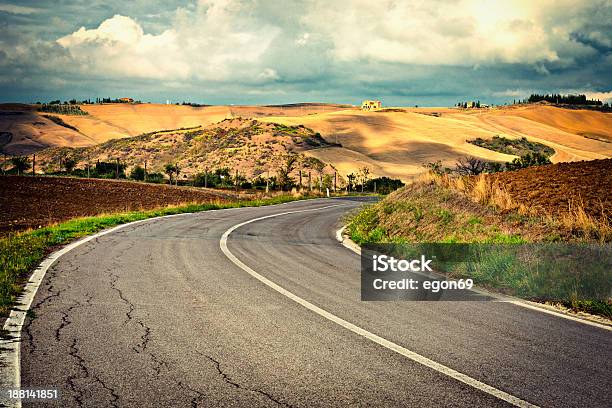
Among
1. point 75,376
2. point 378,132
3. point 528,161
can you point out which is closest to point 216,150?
point 378,132

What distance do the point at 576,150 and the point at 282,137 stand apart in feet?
222

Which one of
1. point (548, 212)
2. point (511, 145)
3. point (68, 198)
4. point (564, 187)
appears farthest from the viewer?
point (511, 145)

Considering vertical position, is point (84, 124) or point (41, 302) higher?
point (84, 124)

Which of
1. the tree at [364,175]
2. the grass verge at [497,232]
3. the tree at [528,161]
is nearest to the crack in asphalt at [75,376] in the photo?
the grass verge at [497,232]

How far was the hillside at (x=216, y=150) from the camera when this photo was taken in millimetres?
86125

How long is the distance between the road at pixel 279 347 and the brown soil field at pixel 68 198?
1546 centimetres

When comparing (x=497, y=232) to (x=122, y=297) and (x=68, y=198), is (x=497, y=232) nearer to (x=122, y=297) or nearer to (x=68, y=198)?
(x=122, y=297)

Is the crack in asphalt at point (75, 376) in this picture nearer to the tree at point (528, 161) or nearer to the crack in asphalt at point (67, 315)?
the crack in asphalt at point (67, 315)

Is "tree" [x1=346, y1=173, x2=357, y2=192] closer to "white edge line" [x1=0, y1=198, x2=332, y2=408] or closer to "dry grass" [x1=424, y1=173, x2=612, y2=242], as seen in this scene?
"dry grass" [x1=424, y1=173, x2=612, y2=242]

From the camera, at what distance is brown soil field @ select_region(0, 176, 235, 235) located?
87.7ft

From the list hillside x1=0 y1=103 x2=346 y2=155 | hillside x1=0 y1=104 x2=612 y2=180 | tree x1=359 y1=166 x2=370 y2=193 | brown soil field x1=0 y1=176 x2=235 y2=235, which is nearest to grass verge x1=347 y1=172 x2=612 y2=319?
brown soil field x1=0 y1=176 x2=235 y2=235

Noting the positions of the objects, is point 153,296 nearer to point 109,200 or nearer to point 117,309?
point 117,309

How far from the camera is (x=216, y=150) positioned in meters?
96.2

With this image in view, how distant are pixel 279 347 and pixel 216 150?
9245cm
